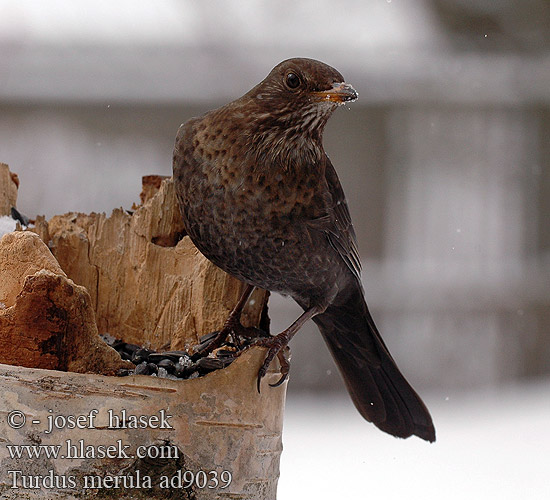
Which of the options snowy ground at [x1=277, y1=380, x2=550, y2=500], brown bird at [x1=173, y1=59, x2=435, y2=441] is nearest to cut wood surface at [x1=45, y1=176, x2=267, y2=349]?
brown bird at [x1=173, y1=59, x2=435, y2=441]

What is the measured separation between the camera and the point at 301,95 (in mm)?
1754

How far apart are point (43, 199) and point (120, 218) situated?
80cm

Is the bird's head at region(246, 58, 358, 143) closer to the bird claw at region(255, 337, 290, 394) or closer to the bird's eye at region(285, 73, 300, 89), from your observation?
the bird's eye at region(285, 73, 300, 89)

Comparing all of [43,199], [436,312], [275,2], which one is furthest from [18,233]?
[436,312]

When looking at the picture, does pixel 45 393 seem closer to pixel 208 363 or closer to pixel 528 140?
pixel 208 363

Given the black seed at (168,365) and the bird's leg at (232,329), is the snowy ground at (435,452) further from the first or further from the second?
the black seed at (168,365)

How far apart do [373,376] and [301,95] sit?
2.88 feet

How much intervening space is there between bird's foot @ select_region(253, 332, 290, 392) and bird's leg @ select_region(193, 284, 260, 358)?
0.21 meters

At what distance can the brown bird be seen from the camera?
1.78 m

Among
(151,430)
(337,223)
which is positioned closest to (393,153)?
(337,223)

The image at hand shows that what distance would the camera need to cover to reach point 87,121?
337 cm

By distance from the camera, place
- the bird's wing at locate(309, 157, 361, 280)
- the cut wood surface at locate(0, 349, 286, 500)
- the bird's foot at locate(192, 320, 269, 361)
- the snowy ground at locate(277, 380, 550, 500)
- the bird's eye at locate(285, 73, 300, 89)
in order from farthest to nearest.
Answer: the snowy ground at locate(277, 380, 550, 500) → the bird's foot at locate(192, 320, 269, 361) → the bird's wing at locate(309, 157, 361, 280) → the bird's eye at locate(285, 73, 300, 89) → the cut wood surface at locate(0, 349, 286, 500)

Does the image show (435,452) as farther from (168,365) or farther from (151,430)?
(151,430)

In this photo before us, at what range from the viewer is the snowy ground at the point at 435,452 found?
2.85 meters
